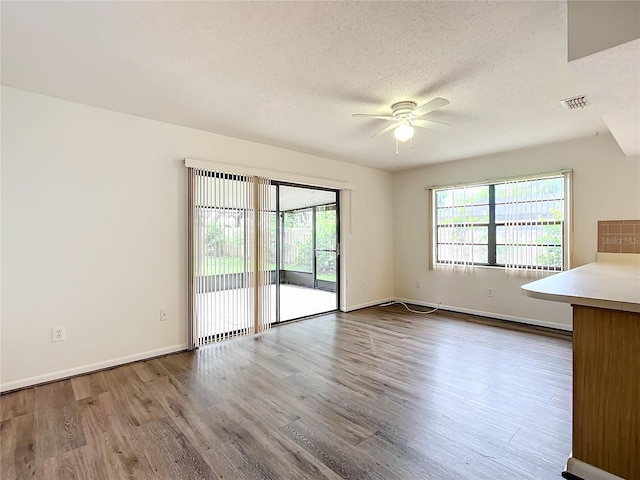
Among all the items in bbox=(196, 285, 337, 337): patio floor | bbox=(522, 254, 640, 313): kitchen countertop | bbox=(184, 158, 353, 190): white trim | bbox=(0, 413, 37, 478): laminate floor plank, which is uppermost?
bbox=(184, 158, 353, 190): white trim

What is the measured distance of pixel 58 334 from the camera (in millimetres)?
2807

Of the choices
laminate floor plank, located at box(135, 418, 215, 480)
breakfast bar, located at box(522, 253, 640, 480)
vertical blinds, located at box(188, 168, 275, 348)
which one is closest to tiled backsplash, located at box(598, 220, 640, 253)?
breakfast bar, located at box(522, 253, 640, 480)

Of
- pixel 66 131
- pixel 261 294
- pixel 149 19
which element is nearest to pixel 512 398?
pixel 261 294

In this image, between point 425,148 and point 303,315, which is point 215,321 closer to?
point 303,315

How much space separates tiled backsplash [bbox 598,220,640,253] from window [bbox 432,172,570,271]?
1.17 feet

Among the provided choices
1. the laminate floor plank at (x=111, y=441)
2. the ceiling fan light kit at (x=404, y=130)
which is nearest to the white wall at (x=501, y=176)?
the ceiling fan light kit at (x=404, y=130)

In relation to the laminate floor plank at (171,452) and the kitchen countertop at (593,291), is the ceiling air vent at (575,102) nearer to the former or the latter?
the kitchen countertop at (593,291)

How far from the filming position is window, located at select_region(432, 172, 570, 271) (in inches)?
165

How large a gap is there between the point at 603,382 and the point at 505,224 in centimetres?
340

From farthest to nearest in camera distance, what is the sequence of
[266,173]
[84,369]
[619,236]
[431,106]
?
[266,173]
[619,236]
[84,369]
[431,106]

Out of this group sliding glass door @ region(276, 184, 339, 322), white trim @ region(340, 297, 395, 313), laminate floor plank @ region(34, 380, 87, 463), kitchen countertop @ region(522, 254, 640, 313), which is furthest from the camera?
white trim @ region(340, 297, 395, 313)

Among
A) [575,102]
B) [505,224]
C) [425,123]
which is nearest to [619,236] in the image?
[505,224]

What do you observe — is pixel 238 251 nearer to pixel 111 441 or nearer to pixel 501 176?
pixel 111 441

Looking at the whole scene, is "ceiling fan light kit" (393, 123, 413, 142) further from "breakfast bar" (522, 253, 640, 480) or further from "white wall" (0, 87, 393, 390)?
"white wall" (0, 87, 393, 390)
